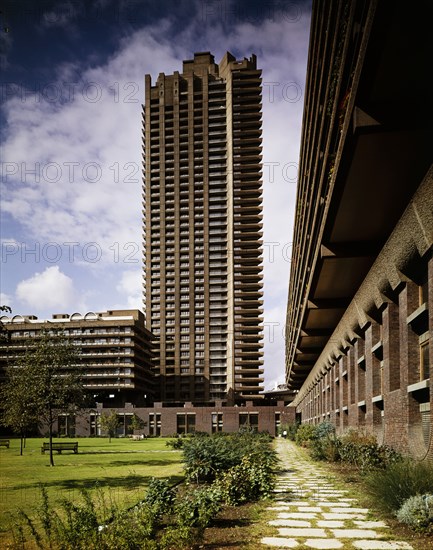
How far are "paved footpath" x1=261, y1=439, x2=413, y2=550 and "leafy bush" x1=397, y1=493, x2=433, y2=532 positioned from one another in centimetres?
36

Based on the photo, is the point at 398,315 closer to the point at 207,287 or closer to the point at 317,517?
the point at 317,517

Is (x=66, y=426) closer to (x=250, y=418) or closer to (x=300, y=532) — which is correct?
(x=250, y=418)

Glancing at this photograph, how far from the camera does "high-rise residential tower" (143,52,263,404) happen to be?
413 feet

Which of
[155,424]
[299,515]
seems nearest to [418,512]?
[299,515]

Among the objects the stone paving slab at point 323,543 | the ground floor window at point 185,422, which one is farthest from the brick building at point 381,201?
the ground floor window at point 185,422

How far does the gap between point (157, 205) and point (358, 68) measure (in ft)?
430

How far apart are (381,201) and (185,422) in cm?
7141

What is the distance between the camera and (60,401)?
26.9 metres

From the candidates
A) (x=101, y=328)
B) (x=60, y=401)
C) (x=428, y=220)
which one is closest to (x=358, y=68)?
(x=428, y=220)

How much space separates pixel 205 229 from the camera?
446ft

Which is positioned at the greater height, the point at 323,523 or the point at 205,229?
the point at 205,229

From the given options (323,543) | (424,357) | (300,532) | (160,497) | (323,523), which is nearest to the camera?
(323,543)

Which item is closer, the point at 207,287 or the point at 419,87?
the point at 419,87

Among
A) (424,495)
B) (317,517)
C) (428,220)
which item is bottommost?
(317,517)
